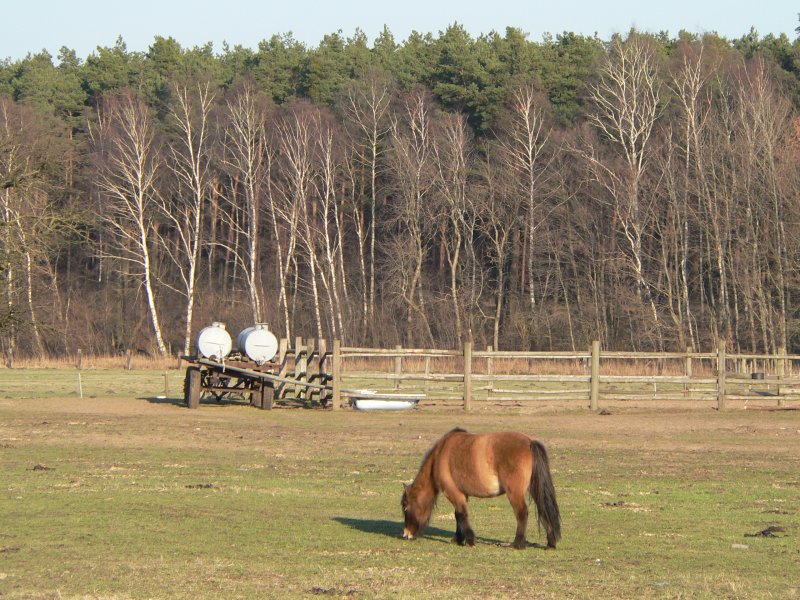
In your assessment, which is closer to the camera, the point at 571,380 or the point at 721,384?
the point at 571,380

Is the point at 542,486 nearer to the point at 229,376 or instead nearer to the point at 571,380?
the point at 571,380

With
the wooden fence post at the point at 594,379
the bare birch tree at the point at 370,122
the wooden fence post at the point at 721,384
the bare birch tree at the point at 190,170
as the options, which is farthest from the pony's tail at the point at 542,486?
the bare birch tree at the point at 370,122

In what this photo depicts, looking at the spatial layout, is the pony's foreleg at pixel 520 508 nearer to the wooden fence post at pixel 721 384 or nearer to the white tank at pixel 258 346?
the white tank at pixel 258 346

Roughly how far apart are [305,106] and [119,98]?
1494 centimetres

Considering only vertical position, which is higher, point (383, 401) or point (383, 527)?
point (383, 401)

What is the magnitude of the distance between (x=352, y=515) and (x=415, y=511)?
2.28 meters

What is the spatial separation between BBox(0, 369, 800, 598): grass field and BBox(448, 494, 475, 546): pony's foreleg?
120 mm

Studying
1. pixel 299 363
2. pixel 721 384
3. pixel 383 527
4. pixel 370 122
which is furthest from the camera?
pixel 370 122

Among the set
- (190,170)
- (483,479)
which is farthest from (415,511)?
(190,170)

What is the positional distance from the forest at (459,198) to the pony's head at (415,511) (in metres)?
42.4

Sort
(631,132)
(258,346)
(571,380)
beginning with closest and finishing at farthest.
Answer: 1. (571,380)
2. (258,346)
3. (631,132)

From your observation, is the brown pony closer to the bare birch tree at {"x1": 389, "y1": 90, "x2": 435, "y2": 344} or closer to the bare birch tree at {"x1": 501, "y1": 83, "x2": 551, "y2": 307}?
the bare birch tree at {"x1": 389, "y1": 90, "x2": 435, "y2": 344}

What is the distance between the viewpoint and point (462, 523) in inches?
428

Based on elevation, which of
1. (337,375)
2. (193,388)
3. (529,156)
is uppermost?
(529,156)
